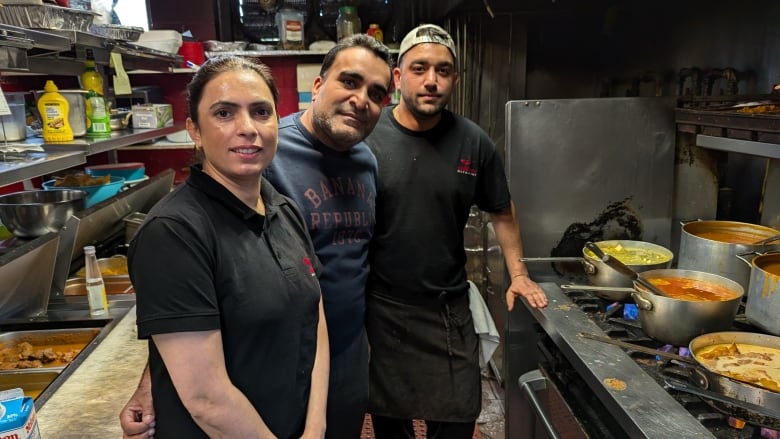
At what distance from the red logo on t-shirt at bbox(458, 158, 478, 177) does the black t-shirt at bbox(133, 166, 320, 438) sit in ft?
2.58

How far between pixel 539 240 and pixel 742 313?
0.79 metres

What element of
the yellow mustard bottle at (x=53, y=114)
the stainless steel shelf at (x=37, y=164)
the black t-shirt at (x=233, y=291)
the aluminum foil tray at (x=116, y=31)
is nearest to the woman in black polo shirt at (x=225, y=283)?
the black t-shirt at (x=233, y=291)

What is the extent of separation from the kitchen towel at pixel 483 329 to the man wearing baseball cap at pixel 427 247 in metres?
0.03

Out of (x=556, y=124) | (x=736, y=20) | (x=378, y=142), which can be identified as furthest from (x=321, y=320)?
(x=736, y=20)

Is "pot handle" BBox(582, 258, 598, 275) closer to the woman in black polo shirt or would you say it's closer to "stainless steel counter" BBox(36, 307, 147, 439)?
the woman in black polo shirt

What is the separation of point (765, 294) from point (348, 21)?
3.75 metres

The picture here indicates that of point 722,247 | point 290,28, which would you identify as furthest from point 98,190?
point 722,247

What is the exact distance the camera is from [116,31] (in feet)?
7.88

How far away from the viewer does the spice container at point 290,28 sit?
4.42m

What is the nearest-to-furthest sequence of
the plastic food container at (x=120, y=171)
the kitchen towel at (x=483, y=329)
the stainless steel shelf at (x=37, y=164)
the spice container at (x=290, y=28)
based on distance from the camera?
1. the stainless steel shelf at (x=37, y=164)
2. the kitchen towel at (x=483, y=329)
3. the plastic food container at (x=120, y=171)
4. the spice container at (x=290, y=28)

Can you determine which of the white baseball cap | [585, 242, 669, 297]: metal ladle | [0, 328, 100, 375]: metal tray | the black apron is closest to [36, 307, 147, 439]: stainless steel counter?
[0, 328, 100, 375]: metal tray

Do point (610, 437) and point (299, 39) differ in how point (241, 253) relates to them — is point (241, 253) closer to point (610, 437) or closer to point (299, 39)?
point (610, 437)

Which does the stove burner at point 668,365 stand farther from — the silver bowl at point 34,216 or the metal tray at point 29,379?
the silver bowl at point 34,216

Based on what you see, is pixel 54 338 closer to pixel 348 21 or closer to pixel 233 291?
pixel 233 291
